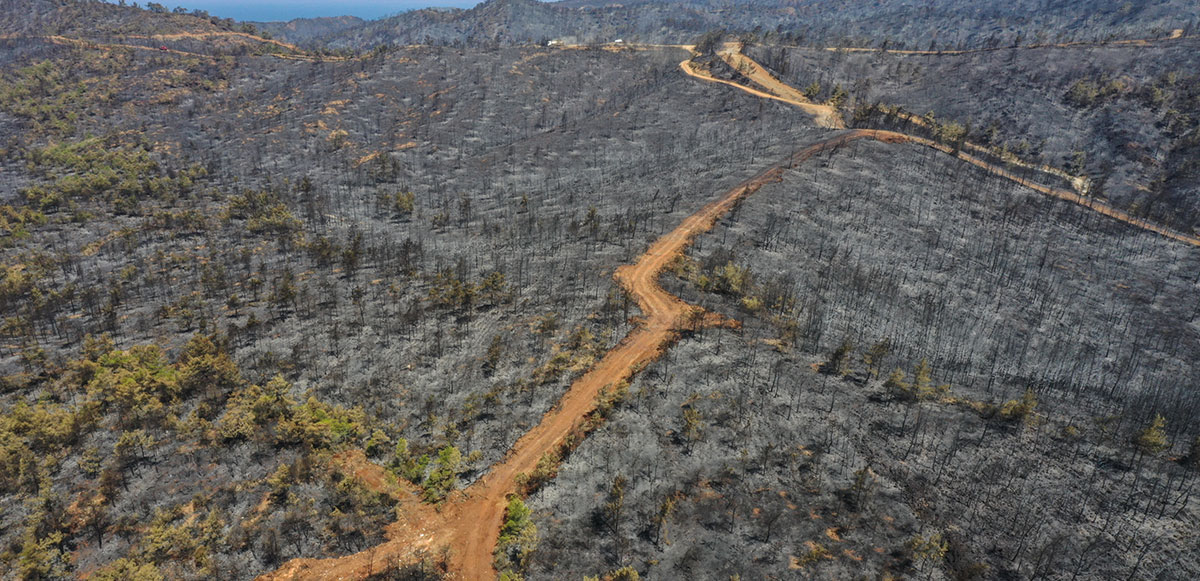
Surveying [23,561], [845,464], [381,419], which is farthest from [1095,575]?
[23,561]

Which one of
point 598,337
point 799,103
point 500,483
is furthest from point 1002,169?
point 500,483

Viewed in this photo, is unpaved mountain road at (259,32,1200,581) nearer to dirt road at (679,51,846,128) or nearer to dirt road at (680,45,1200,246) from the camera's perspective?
dirt road at (680,45,1200,246)

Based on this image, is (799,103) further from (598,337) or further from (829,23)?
(829,23)

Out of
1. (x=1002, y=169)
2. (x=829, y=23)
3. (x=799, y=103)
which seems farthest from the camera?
(x=829, y=23)

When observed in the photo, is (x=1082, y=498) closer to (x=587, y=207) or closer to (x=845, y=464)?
(x=845, y=464)

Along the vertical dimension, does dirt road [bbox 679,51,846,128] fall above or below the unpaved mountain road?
above

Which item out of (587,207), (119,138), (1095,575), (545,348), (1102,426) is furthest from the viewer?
(119,138)

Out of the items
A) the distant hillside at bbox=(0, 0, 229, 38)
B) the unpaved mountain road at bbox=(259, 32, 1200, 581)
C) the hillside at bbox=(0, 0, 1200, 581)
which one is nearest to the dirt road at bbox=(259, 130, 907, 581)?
the unpaved mountain road at bbox=(259, 32, 1200, 581)

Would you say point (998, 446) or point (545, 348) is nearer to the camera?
point (998, 446)

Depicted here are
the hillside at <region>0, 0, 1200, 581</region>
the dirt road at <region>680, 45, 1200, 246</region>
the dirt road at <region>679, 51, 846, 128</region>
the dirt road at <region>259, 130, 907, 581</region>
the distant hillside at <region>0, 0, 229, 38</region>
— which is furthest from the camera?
the distant hillside at <region>0, 0, 229, 38</region>
